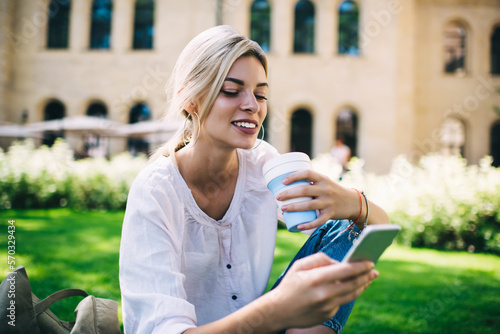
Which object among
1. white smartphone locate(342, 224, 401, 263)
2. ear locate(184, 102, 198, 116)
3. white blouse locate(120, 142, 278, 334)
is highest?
ear locate(184, 102, 198, 116)

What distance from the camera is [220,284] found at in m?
1.59

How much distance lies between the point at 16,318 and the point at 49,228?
5.26 metres

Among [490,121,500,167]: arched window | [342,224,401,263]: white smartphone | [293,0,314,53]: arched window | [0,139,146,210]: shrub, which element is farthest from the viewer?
[490,121,500,167]: arched window

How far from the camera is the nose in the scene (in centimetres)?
149

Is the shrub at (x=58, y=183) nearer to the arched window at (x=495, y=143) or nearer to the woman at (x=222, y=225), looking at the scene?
the woman at (x=222, y=225)

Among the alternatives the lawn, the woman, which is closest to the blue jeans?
the woman

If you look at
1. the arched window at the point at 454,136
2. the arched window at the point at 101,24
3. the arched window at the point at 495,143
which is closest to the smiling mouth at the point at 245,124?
the arched window at the point at 101,24

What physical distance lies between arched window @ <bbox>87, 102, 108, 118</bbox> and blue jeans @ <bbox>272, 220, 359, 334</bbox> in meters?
15.7

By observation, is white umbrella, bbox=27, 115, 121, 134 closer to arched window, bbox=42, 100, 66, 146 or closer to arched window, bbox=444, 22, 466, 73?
arched window, bbox=42, 100, 66, 146

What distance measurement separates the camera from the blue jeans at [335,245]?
1.48 metres

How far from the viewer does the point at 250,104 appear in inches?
58.6

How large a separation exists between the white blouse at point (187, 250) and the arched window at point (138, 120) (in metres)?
14.4

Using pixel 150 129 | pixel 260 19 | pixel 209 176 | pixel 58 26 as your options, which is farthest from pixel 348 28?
pixel 209 176

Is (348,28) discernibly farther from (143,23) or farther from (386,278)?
(386,278)
